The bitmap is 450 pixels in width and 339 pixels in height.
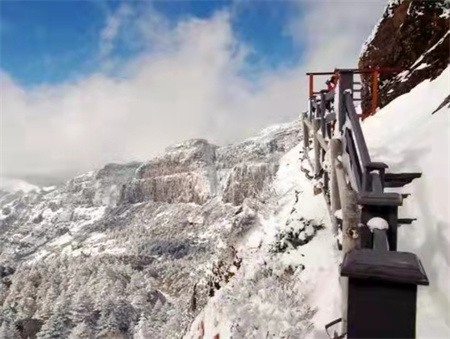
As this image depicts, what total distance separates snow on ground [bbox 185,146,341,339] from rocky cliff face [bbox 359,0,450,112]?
14.6 feet

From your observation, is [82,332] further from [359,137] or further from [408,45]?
[359,137]

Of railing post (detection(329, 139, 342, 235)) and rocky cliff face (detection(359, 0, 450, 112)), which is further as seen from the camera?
rocky cliff face (detection(359, 0, 450, 112))

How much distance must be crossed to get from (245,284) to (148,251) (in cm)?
19396

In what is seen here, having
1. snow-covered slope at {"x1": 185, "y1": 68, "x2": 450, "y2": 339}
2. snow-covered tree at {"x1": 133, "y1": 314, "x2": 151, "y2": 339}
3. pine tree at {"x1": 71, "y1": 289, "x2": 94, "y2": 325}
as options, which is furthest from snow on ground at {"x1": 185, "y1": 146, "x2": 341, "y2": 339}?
pine tree at {"x1": 71, "y1": 289, "x2": 94, "y2": 325}

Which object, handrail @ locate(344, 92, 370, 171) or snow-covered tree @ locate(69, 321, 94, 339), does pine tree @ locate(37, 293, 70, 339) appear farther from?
handrail @ locate(344, 92, 370, 171)

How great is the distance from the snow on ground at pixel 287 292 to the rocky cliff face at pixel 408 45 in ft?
14.6

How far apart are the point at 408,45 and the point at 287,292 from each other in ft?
32.7

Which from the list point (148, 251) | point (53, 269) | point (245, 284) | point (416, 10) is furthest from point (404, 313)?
point (148, 251)

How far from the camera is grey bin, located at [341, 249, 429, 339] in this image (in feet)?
5.90

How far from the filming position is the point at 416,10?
1288cm

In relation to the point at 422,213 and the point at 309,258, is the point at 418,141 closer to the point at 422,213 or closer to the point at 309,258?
the point at 422,213

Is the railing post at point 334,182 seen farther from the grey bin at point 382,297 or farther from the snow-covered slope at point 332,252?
the grey bin at point 382,297

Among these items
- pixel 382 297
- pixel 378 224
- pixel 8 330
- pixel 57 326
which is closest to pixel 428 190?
pixel 378 224

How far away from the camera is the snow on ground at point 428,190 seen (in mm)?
4867
